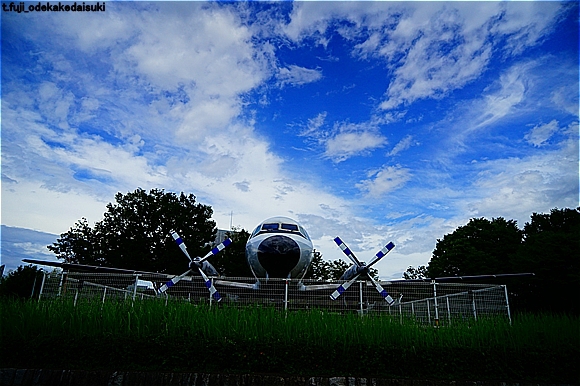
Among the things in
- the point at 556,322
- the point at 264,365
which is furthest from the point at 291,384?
the point at 556,322

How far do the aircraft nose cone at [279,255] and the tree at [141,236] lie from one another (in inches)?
926

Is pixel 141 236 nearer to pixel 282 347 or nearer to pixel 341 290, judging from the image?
pixel 341 290

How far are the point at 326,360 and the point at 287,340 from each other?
61 centimetres

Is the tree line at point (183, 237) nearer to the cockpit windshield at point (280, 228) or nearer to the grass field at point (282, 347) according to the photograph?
the cockpit windshield at point (280, 228)

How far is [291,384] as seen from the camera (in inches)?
205

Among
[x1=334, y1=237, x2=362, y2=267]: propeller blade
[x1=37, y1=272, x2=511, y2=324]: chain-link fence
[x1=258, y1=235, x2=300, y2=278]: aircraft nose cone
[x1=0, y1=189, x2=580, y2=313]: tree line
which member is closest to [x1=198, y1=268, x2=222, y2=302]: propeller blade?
[x1=37, y1=272, x2=511, y2=324]: chain-link fence

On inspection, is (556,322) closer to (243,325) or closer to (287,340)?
(287,340)

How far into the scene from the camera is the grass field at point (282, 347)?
5.42 metres

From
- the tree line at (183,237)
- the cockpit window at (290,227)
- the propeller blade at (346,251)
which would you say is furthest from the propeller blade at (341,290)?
the tree line at (183,237)

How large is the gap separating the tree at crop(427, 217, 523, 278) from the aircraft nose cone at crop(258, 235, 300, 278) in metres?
25.7

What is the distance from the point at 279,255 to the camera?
43.3 feet

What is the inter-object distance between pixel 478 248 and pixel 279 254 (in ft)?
104

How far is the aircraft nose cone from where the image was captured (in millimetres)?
13250

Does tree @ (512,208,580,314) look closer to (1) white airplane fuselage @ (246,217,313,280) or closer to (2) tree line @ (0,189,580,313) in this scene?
(2) tree line @ (0,189,580,313)
